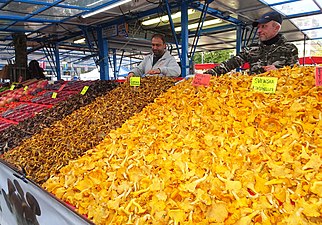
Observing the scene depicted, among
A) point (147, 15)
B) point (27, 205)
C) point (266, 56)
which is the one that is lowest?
point (27, 205)

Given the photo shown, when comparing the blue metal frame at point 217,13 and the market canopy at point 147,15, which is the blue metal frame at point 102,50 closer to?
the market canopy at point 147,15

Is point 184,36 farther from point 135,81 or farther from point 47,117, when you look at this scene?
point 47,117

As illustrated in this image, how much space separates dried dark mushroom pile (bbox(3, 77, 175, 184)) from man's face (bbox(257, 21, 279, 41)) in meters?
0.97

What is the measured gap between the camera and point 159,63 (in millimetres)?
3186

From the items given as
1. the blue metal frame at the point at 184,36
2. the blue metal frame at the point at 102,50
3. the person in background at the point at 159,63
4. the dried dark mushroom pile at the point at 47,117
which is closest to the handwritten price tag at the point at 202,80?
the person in background at the point at 159,63

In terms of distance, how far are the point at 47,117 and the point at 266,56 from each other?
2.39m

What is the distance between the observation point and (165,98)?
2180mm

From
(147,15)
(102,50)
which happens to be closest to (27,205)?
Answer: (147,15)

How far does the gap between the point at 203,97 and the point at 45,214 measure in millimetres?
1329

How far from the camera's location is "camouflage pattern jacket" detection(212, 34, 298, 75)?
7.40ft

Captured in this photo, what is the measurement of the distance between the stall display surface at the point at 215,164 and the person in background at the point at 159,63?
42.7 inches

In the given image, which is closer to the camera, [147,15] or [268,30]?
[268,30]

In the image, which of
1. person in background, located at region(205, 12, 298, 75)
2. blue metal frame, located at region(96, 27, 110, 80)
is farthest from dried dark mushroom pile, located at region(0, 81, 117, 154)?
blue metal frame, located at region(96, 27, 110, 80)

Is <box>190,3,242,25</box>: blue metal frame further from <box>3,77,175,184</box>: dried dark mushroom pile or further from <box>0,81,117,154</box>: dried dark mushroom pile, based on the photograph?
<box>3,77,175,184</box>: dried dark mushroom pile
